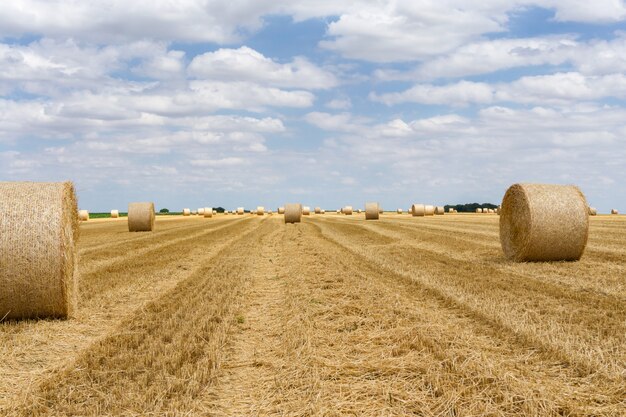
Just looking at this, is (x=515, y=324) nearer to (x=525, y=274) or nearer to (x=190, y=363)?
(x=190, y=363)

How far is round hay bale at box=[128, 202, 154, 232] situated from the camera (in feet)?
111

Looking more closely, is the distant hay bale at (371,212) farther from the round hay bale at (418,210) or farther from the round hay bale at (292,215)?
the round hay bale at (418,210)

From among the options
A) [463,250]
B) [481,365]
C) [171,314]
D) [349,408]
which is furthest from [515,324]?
[463,250]

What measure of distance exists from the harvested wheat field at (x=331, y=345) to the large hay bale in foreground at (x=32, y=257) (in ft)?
1.13

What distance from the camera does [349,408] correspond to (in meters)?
5.71

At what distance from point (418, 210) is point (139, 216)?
35646mm

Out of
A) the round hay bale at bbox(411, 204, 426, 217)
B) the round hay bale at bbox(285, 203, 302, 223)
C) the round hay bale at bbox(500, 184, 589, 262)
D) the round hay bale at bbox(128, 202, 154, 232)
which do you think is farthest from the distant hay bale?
the round hay bale at bbox(500, 184, 589, 262)

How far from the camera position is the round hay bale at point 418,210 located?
204ft

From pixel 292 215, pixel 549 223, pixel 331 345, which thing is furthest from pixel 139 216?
pixel 331 345

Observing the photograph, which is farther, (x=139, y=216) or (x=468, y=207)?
(x=468, y=207)

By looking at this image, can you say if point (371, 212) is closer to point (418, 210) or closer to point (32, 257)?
point (418, 210)

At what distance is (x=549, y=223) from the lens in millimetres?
16000

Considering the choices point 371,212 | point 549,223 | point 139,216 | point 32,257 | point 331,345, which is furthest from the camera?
point 371,212

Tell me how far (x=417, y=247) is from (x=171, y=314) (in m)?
12.7
